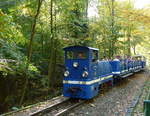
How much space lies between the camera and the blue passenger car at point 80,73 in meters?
10.3

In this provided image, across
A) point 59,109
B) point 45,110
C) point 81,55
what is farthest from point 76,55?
point 45,110

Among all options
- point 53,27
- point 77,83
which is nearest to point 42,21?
point 53,27

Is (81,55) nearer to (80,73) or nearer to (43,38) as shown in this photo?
(80,73)

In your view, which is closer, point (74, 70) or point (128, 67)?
point (74, 70)

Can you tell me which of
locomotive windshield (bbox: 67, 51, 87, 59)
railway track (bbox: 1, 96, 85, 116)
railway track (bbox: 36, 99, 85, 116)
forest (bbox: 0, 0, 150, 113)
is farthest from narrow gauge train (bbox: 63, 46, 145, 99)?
forest (bbox: 0, 0, 150, 113)

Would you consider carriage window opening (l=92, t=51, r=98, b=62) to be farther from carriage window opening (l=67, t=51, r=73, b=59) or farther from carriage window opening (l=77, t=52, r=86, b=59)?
carriage window opening (l=67, t=51, r=73, b=59)

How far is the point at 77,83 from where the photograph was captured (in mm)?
10422

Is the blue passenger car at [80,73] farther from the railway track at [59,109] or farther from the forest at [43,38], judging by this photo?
the forest at [43,38]

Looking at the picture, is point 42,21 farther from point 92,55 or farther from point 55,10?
point 92,55

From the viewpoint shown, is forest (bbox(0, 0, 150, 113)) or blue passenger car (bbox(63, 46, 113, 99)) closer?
blue passenger car (bbox(63, 46, 113, 99))

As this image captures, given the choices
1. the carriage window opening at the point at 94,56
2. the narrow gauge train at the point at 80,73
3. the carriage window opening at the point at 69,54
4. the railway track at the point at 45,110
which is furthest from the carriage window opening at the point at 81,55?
the railway track at the point at 45,110

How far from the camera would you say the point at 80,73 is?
10.5m

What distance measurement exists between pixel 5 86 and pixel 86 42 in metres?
6.75

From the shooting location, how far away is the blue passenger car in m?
10.3
